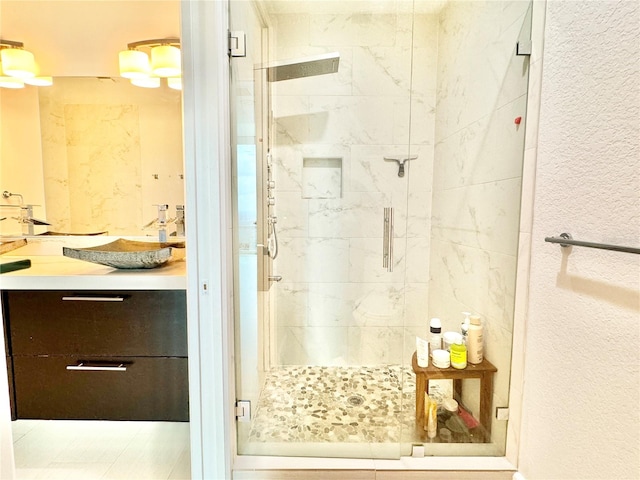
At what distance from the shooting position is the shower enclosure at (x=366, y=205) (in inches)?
53.6

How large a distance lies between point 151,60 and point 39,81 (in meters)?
0.65

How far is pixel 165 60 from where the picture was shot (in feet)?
5.36

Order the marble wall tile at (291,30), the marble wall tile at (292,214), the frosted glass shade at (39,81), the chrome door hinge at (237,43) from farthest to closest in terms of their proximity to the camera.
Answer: the marble wall tile at (292,214) → the marble wall tile at (291,30) → the frosted glass shade at (39,81) → the chrome door hinge at (237,43)

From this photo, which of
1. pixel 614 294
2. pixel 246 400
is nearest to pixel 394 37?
pixel 614 294

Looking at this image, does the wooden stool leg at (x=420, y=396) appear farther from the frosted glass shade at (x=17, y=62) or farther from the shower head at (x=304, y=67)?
the frosted glass shade at (x=17, y=62)

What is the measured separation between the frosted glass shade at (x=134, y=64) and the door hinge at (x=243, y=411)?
178 cm

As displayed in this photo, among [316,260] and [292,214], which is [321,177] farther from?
[316,260]

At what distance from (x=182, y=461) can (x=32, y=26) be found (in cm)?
234

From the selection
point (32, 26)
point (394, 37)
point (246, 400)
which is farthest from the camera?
point (394, 37)

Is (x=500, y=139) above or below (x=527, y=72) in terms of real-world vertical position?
below

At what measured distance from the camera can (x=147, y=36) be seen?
5.25 ft

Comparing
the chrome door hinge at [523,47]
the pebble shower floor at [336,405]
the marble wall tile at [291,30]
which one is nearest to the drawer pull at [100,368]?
the pebble shower floor at [336,405]

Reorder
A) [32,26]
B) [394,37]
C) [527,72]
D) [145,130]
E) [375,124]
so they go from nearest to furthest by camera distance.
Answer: [527,72] → [32,26] → [145,130] → [394,37] → [375,124]

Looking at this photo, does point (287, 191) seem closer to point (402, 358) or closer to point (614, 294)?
point (402, 358)
